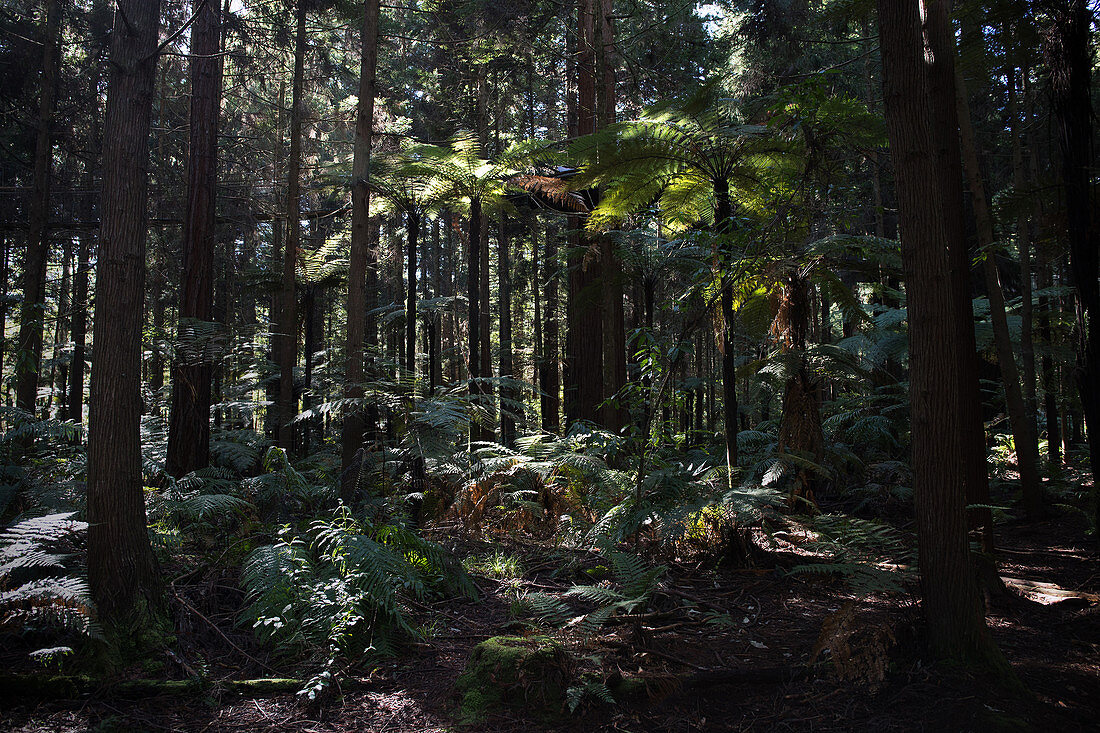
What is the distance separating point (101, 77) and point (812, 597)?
16146 millimetres

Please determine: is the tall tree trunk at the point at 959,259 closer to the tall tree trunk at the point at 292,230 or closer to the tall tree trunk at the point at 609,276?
the tall tree trunk at the point at 609,276

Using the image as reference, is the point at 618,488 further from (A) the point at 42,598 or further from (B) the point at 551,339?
(B) the point at 551,339

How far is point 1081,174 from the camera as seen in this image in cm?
379

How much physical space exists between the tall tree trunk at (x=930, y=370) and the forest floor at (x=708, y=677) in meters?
0.26

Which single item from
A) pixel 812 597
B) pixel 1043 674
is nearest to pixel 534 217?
pixel 812 597

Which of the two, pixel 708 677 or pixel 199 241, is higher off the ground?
pixel 199 241

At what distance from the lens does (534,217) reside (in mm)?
16938

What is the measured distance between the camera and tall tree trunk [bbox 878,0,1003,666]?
9.61 ft

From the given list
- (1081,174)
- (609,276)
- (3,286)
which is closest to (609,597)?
(1081,174)

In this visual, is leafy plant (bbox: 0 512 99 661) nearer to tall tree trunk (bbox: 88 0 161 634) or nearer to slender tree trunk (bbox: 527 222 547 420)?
tall tree trunk (bbox: 88 0 161 634)

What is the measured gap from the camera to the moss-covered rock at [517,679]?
2.88m

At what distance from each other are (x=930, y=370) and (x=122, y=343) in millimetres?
4734

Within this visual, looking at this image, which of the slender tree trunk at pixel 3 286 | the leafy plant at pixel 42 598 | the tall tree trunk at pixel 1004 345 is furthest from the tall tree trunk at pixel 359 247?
the tall tree trunk at pixel 1004 345

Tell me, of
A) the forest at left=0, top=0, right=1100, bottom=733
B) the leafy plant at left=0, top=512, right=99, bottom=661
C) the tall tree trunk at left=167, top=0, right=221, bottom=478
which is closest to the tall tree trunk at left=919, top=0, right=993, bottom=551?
the forest at left=0, top=0, right=1100, bottom=733
